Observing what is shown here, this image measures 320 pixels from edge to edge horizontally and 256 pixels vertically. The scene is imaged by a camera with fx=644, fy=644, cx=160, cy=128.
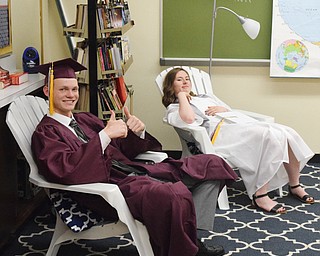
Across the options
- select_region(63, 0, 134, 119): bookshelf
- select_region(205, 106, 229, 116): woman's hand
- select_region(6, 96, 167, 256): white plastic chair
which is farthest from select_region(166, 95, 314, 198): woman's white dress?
select_region(6, 96, 167, 256): white plastic chair

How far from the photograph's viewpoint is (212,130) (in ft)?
14.5

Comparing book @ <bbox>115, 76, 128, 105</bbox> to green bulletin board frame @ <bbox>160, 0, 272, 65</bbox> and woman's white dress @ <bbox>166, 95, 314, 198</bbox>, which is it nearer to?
woman's white dress @ <bbox>166, 95, 314, 198</bbox>

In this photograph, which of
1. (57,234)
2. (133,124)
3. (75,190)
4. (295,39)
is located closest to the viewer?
(75,190)

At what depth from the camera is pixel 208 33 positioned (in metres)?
5.08

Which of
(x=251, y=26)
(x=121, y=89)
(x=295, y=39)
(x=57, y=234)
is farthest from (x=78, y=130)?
(x=295, y=39)

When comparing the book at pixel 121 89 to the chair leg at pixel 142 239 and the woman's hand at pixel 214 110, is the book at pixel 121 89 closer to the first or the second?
the woman's hand at pixel 214 110

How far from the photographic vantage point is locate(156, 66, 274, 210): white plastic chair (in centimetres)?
421

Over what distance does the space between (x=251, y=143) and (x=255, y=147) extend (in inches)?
1.5

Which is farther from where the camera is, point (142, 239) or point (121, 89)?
point (121, 89)

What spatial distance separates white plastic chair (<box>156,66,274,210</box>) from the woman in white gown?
93 mm

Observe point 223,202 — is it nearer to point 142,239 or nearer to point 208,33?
point 142,239

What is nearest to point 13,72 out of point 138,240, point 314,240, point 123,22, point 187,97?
point 123,22

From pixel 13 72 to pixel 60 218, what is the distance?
1.31 metres

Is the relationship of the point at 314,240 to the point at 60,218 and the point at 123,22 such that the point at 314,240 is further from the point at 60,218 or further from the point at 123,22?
the point at 123,22
